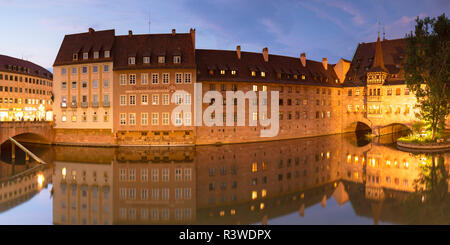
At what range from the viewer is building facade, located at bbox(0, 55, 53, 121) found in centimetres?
6203

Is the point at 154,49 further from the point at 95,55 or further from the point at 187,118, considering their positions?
the point at 187,118

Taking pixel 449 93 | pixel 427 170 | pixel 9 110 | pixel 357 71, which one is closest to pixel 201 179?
pixel 427 170

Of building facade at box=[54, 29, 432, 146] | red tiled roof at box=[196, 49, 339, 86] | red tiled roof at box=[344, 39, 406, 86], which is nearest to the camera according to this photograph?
building facade at box=[54, 29, 432, 146]

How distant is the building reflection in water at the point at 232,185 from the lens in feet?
51.3

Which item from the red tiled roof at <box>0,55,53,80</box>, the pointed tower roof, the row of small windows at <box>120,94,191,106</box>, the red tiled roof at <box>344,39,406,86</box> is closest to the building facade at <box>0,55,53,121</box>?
the red tiled roof at <box>0,55,53,80</box>

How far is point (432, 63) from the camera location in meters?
35.4

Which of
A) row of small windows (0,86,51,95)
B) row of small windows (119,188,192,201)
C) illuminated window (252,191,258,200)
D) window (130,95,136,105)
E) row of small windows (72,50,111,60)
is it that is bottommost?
illuminated window (252,191,258,200)

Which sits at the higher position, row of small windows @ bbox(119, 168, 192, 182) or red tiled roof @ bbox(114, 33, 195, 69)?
red tiled roof @ bbox(114, 33, 195, 69)

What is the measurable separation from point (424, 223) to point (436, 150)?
89.9 feet

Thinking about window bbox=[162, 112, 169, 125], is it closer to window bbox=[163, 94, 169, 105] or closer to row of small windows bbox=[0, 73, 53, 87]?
window bbox=[163, 94, 169, 105]

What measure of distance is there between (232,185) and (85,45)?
32372 mm

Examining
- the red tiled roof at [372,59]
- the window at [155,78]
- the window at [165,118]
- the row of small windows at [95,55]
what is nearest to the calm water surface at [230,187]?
the window at [165,118]

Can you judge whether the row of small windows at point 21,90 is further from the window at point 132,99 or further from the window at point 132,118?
the window at point 132,118

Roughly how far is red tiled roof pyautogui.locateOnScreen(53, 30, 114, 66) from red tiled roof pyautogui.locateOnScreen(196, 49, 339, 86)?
12.5 m
